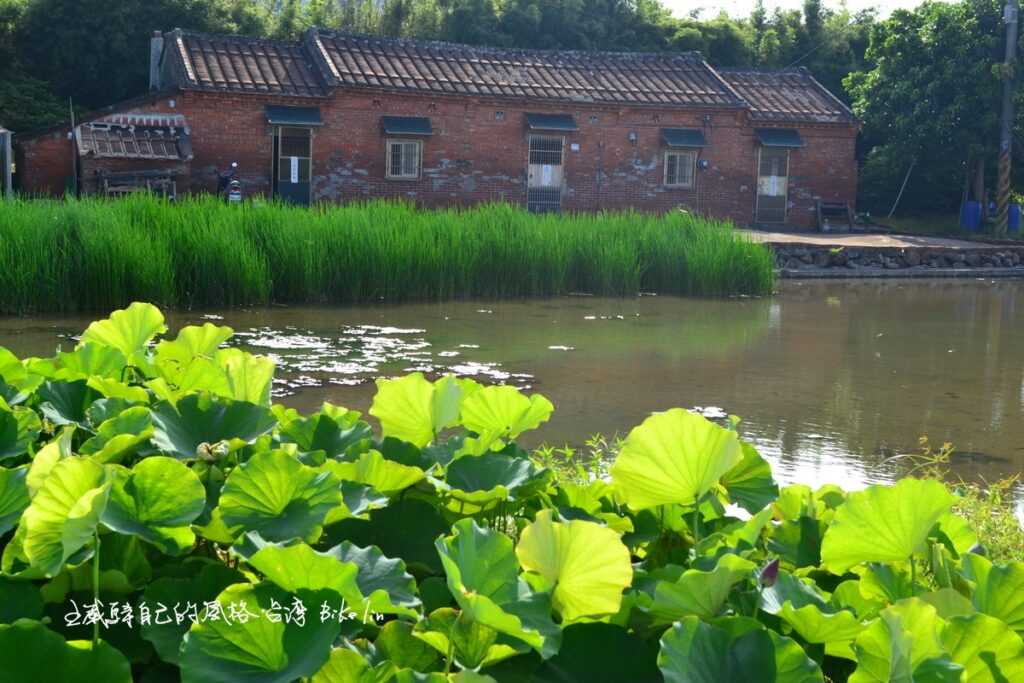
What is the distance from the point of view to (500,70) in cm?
2553

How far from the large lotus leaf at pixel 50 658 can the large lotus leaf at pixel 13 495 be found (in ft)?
1.02

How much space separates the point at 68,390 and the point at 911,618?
4.41 ft

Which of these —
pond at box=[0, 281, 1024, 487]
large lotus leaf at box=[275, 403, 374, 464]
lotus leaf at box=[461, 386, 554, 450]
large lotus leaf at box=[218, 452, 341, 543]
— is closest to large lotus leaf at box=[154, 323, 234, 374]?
large lotus leaf at box=[275, 403, 374, 464]

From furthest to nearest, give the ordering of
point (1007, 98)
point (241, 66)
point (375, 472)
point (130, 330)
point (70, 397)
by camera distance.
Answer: point (1007, 98), point (241, 66), point (130, 330), point (70, 397), point (375, 472)

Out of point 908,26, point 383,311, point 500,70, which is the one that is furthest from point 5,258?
point 908,26

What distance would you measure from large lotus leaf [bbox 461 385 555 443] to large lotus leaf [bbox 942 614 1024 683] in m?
0.72

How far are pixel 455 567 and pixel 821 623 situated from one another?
1.16 ft

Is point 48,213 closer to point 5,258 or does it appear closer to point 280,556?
point 5,258

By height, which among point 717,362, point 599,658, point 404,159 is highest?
point 404,159

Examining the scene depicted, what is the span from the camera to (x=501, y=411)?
5.63 ft

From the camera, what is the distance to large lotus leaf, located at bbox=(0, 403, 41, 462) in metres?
1.64

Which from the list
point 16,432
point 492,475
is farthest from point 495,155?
point 492,475

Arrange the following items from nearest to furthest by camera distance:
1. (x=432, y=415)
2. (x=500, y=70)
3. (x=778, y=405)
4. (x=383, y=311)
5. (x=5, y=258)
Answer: (x=432, y=415) < (x=778, y=405) < (x=5, y=258) < (x=383, y=311) < (x=500, y=70)

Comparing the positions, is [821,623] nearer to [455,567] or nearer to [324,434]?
[455,567]
